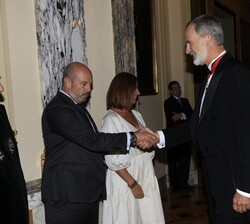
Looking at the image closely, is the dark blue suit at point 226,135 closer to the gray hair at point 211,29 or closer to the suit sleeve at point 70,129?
the gray hair at point 211,29

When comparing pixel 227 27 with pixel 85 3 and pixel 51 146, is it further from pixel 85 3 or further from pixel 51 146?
pixel 51 146

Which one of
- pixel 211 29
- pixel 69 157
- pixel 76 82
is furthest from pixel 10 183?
pixel 211 29

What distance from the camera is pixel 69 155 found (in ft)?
9.17

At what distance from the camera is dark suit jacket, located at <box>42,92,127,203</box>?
277 centimetres

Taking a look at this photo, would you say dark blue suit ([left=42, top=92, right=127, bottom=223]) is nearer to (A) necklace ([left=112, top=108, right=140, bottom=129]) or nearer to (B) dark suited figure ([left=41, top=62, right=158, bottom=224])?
(B) dark suited figure ([left=41, top=62, right=158, bottom=224])

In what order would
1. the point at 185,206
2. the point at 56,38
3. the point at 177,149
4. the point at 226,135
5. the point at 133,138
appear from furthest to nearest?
1. the point at 177,149
2. the point at 185,206
3. the point at 56,38
4. the point at 133,138
5. the point at 226,135

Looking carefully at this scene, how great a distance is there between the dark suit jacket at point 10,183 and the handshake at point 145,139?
43.2 inches

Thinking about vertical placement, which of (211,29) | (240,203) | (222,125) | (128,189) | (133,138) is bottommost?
(128,189)

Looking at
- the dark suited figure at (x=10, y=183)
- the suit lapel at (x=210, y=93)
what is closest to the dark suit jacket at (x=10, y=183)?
the dark suited figure at (x=10, y=183)

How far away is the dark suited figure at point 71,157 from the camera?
9.09 feet

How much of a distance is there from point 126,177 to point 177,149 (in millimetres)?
3409

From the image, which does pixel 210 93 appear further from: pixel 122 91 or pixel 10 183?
Answer: pixel 10 183

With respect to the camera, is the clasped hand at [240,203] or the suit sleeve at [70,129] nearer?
the clasped hand at [240,203]

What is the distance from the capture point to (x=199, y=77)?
686 cm
